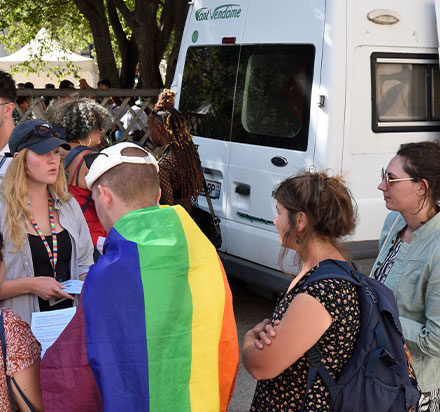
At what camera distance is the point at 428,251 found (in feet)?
9.30

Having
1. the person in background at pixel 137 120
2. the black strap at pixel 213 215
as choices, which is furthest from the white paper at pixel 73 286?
the person in background at pixel 137 120

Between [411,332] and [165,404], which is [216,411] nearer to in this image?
[165,404]

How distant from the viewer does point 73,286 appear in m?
3.10

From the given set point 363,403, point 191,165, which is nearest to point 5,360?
point 363,403

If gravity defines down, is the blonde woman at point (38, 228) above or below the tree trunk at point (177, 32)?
below

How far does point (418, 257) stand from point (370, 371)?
876 mm

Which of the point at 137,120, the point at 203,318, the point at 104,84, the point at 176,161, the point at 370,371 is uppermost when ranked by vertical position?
the point at 104,84

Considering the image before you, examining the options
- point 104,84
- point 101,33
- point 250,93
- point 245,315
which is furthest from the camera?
point 101,33

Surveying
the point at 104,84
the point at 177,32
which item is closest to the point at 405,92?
the point at 177,32

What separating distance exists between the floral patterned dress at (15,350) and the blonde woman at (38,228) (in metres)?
0.89

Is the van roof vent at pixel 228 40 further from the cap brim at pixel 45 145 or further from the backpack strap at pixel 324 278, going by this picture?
the backpack strap at pixel 324 278

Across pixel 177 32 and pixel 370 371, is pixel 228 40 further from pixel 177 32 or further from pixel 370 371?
pixel 177 32

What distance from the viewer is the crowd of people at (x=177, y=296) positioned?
1.86 m

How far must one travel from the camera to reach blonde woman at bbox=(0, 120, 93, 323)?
3.09 m
